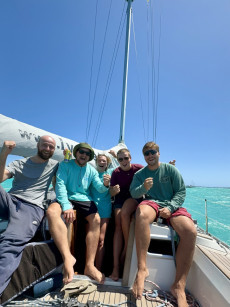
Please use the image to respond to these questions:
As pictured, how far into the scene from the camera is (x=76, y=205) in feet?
6.72

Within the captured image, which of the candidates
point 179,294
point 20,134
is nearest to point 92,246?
point 179,294

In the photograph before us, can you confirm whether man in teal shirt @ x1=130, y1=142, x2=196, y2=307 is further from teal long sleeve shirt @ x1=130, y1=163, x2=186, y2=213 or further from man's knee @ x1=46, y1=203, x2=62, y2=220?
man's knee @ x1=46, y1=203, x2=62, y2=220

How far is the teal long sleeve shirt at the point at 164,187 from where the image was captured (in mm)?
2012

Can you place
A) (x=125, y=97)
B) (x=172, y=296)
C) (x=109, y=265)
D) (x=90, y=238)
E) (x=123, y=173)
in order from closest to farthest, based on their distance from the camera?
(x=172, y=296) < (x=90, y=238) < (x=109, y=265) < (x=123, y=173) < (x=125, y=97)

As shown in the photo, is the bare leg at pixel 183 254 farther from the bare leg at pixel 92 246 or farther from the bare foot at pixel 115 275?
the bare leg at pixel 92 246

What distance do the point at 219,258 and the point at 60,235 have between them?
157 centimetres

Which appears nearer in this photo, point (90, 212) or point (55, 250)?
point (55, 250)

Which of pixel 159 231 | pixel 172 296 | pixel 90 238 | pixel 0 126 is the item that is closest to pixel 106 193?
pixel 90 238

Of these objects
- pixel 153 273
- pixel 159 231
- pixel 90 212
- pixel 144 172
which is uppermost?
pixel 144 172

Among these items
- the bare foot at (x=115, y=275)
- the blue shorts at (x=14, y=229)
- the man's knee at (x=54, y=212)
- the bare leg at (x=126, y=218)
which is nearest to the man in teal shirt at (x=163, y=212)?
the bare leg at (x=126, y=218)

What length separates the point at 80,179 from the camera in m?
2.17

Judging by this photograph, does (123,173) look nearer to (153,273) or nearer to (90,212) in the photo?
(90,212)

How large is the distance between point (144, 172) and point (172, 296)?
1.31 m

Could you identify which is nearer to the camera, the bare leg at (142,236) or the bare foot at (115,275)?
the bare leg at (142,236)
